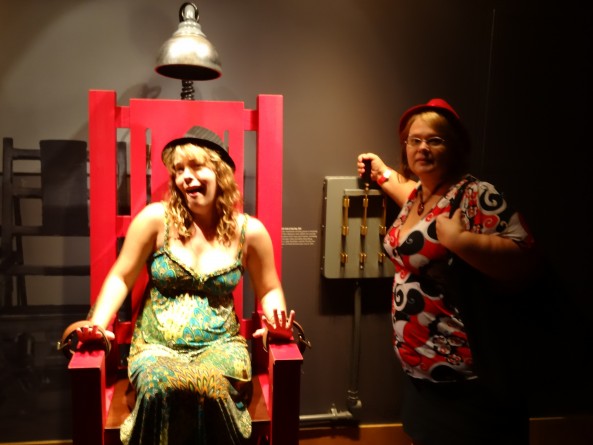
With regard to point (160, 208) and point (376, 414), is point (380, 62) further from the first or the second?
point (376, 414)

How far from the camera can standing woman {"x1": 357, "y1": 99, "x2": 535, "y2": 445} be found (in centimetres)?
157

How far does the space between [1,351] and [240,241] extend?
1444 mm

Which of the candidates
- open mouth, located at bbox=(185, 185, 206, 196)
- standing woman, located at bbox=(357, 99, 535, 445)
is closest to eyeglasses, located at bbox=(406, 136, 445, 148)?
standing woman, located at bbox=(357, 99, 535, 445)

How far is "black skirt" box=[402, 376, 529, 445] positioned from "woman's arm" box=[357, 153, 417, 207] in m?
0.88

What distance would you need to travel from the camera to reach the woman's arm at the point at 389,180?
7.95ft

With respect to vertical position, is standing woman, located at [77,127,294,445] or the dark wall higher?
the dark wall

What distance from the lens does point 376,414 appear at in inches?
114

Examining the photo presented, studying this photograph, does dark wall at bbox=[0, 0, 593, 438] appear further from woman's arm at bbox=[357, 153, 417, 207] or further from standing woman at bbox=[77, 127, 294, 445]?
standing woman at bbox=[77, 127, 294, 445]

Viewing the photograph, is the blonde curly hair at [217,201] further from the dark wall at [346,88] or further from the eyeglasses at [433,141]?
the eyeglasses at [433,141]

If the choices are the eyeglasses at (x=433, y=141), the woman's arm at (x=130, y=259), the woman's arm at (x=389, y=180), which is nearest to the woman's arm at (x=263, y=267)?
the woman's arm at (x=130, y=259)

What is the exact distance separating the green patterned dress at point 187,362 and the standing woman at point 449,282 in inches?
25.4

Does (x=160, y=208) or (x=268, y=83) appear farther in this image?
(x=268, y=83)

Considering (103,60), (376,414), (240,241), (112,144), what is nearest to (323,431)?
(376,414)

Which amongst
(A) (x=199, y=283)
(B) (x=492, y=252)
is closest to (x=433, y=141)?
(B) (x=492, y=252)
